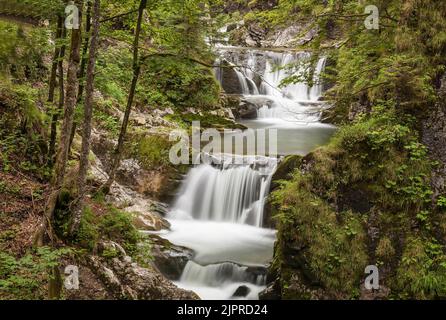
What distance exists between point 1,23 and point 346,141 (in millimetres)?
7820

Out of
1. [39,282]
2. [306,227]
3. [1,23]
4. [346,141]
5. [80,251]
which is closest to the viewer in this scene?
[39,282]

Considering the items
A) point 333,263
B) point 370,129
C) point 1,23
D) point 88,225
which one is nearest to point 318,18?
point 370,129

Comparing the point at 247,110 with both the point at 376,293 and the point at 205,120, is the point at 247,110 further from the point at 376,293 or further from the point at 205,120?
the point at 376,293

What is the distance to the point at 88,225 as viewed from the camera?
645cm

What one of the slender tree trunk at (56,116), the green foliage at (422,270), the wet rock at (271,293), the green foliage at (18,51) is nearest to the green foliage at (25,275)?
the slender tree trunk at (56,116)

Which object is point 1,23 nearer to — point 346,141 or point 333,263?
point 346,141

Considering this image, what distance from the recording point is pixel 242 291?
7910mm

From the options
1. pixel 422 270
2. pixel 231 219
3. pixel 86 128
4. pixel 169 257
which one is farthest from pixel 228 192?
pixel 422 270

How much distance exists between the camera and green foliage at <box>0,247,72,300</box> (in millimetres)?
4504

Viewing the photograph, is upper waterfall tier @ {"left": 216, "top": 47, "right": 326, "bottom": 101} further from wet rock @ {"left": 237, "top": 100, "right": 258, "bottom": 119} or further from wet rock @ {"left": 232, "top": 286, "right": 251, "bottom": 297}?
wet rock @ {"left": 232, "top": 286, "right": 251, "bottom": 297}

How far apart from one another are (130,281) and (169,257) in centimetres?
241

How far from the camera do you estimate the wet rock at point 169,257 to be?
27.3ft

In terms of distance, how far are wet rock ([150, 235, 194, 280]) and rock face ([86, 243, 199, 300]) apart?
1586 mm

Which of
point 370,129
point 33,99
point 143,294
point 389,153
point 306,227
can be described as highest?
point 33,99
